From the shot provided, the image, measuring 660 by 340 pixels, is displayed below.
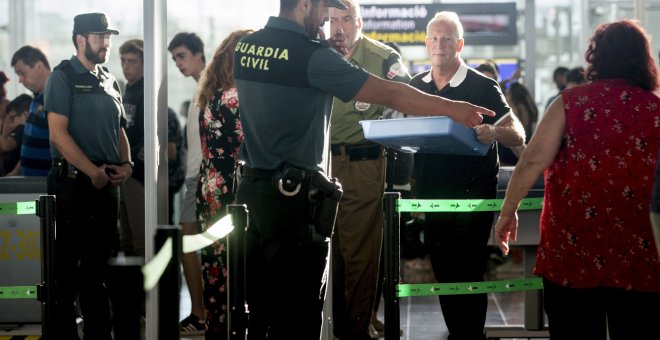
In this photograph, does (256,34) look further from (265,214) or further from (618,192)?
(618,192)

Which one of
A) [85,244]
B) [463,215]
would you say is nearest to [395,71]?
[463,215]

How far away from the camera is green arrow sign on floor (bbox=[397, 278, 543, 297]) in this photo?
4859 mm

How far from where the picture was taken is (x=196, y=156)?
6.45 metres

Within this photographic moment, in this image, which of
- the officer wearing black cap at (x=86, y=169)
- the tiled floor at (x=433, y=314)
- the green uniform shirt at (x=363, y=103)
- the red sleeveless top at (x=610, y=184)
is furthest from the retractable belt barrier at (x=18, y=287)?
the red sleeveless top at (x=610, y=184)

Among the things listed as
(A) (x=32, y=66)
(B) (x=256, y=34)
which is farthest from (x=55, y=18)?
(B) (x=256, y=34)

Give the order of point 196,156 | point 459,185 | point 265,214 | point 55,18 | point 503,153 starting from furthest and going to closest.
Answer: point 55,18, point 503,153, point 196,156, point 459,185, point 265,214

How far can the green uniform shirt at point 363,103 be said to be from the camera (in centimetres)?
592

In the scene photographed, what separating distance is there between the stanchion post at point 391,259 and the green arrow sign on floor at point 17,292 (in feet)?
4.97

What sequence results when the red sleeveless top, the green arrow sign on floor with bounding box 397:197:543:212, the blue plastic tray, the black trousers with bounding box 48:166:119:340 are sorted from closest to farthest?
1. the red sleeveless top
2. the blue plastic tray
3. the green arrow sign on floor with bounding box 397:197:543:212
4. the black trousers with bounding box 48:166:119:340

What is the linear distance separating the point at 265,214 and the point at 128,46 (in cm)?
355

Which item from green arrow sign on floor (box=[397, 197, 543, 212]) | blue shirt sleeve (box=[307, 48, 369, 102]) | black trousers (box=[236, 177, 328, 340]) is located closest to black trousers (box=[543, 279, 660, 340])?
black trousers (box=[236, 177, 328, 340])

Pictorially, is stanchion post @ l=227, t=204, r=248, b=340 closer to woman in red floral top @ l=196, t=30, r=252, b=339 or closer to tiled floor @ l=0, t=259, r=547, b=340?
woman in red floral top @ l=196, t=30, r=252, b=339

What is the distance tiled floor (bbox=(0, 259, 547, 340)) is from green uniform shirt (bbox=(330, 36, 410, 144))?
131 centimetres

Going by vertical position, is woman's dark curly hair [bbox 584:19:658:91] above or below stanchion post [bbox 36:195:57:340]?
above
